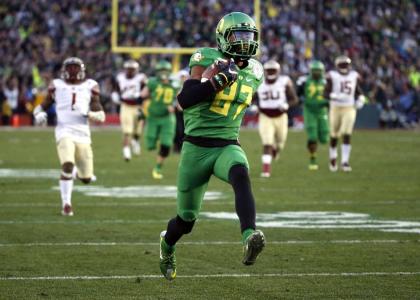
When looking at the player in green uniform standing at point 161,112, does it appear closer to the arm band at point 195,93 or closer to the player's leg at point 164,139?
the player's leg at point 164,139

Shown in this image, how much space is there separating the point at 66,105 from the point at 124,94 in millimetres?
9446

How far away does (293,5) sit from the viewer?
1334 inches

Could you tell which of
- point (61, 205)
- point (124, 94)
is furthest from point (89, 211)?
point (124, 94)

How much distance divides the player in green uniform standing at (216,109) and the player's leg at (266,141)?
980 centimetres

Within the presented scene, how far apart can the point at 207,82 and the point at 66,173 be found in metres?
5.19

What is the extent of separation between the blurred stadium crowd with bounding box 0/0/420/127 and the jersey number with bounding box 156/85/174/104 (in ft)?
40.7

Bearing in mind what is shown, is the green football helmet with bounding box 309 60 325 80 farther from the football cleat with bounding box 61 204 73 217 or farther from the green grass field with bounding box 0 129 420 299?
the football cleat with bounding box 61 204 73 217

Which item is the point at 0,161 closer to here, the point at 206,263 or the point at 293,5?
the point at 206,263

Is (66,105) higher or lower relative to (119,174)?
higher

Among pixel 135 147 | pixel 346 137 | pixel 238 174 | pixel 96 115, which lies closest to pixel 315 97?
pixel 346 137

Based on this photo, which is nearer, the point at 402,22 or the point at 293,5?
the point at 293,5

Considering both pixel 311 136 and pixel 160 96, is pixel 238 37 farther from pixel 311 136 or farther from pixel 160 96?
pixel 311 136

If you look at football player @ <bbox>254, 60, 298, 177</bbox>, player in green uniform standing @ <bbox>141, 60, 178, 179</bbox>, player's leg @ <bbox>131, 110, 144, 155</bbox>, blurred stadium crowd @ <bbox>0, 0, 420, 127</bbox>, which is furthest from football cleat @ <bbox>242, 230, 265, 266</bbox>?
blurred stadium crowd @ <bbox>0, 0, 420, 127</bbox>

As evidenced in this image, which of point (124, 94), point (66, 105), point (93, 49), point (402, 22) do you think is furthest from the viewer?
point (402, 22)
